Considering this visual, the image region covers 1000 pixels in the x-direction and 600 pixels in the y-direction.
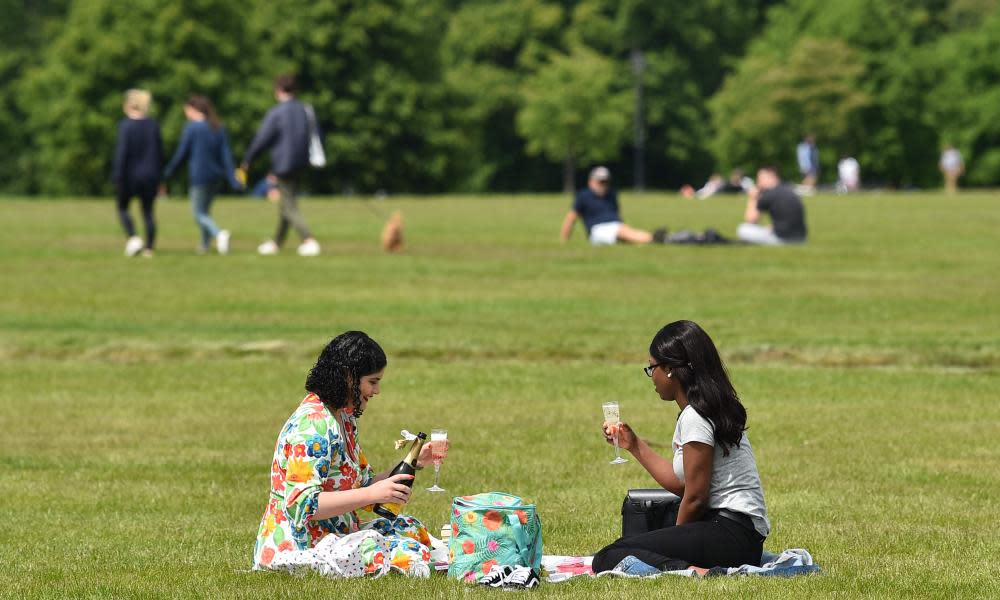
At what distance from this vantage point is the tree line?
270 feet

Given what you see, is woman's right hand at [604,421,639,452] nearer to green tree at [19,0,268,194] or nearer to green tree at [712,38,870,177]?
green tree at [19,0,268,194]

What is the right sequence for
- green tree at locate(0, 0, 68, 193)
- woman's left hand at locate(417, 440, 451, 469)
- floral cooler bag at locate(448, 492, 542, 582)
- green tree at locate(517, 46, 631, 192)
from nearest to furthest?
floral cooler bag at locate(448, 492, 542, 582) → woman's left hand at locate(417, 440, 451, 469) → green tree at locate(517, 46, 631, 192) → green tree at locate(0, 0, 68, 193)

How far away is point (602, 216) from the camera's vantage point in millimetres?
27594

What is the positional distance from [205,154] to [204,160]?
3.8 inches

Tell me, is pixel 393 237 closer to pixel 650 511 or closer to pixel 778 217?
pixel 778 217

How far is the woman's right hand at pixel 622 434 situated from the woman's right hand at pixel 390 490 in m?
0.92

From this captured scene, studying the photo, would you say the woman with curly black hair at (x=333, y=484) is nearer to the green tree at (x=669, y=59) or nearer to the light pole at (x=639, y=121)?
the light pole at (x=639, y=121)

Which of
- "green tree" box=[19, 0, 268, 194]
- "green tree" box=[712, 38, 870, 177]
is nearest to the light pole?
"green tree" box=[712, 38, 870, 177]

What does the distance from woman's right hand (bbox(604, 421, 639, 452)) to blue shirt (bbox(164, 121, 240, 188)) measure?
18290mm

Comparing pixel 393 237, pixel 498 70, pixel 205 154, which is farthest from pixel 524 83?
pixel 205 154

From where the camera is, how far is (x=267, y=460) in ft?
36.6

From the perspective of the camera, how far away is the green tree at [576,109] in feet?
292

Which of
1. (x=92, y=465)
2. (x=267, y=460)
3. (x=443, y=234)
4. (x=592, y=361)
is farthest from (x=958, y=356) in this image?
(x=443, y=234)

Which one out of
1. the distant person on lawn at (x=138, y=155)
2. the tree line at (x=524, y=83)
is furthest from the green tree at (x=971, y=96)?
the distant person on lawn at (x=138, y=155)
